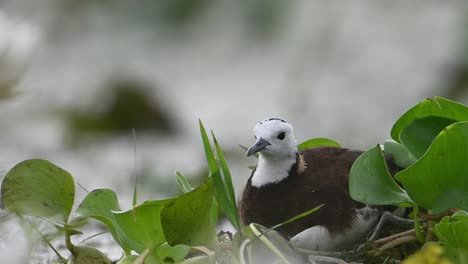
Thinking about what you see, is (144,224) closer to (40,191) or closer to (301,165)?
(40,191)

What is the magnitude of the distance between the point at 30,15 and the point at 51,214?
2222mm

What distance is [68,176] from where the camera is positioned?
1.76 m

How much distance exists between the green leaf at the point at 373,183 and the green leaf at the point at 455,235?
107 millimetres

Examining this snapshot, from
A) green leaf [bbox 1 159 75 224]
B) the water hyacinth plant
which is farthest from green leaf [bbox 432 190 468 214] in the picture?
green leaf [bbox 1 159 75 224]

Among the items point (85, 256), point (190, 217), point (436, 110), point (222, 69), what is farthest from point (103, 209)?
point (222, 69)

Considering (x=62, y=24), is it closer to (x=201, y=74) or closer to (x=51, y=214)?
(x=201, y=74)

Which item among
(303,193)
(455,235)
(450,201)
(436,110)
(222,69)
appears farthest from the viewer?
(222,69)

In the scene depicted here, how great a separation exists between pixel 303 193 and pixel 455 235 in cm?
44

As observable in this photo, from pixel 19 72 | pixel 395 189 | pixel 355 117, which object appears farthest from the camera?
pixel 355 117

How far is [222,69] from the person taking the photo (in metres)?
3.74

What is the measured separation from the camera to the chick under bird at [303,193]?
6.07ft

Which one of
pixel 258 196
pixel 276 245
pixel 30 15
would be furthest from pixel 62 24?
pixel 276 245

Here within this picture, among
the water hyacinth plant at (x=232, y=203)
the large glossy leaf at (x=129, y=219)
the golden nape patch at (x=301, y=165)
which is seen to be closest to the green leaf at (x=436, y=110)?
the water hyacinth plant at (x=232, y=203)

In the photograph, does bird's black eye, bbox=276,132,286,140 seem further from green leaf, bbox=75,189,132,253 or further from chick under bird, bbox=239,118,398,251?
green leaf, bbox=75,189,132,253
